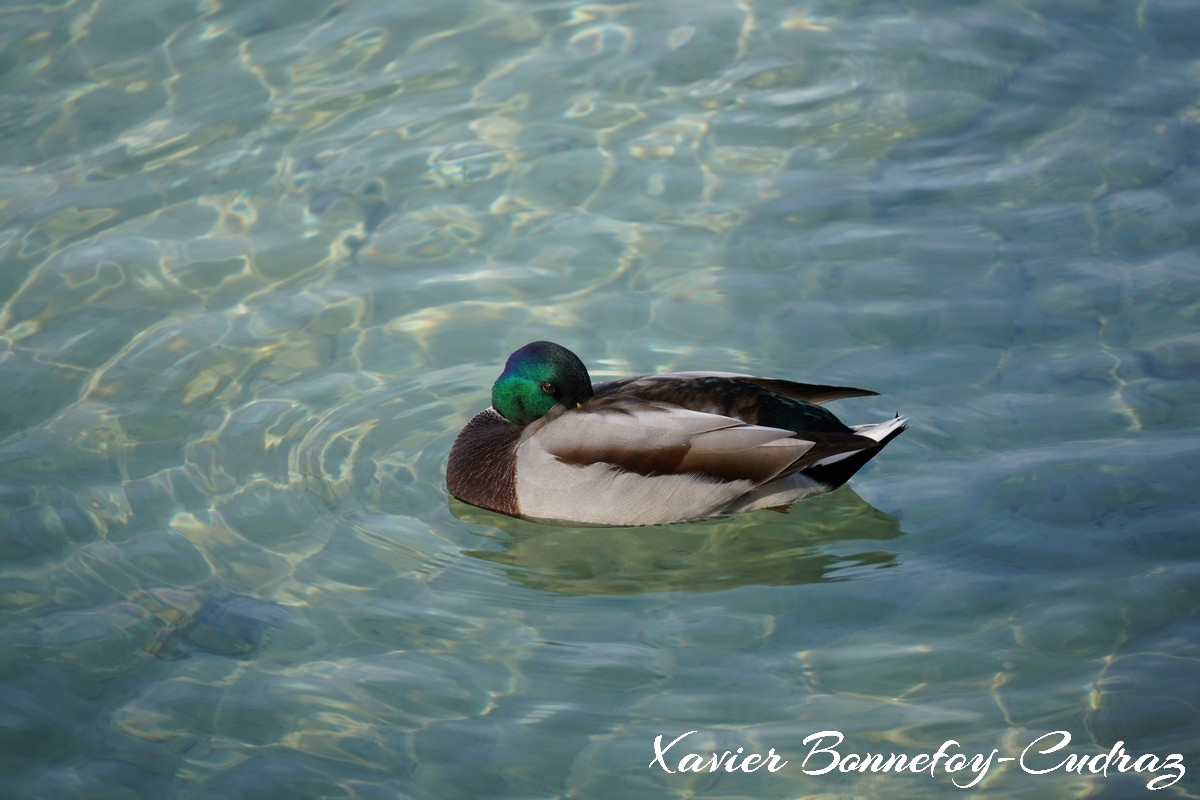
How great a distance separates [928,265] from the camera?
285 inches

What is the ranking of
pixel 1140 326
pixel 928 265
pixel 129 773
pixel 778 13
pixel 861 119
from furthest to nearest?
pixel 778 13
pixel 861 119
pixel 928 265
pixel 1140 326
pixel 129 773

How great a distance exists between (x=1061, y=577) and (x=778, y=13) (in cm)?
541

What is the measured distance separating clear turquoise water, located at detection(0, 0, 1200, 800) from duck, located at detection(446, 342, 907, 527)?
5.8 inches

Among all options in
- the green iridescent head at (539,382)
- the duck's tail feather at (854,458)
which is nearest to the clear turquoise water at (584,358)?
the duck's tail feather at (854,458)

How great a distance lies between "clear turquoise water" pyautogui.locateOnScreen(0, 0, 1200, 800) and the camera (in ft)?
15.6

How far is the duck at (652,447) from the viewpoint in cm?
569

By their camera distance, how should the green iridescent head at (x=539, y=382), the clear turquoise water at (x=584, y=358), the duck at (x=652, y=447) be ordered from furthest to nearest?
the green iridescent head at (x=539, y=382) → the duck at (x=652, y=447) → the clear turquoise water at (x=584, y=358)

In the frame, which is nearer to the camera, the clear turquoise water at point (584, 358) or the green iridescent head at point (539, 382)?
the clear turquoise water at point (584, 358)

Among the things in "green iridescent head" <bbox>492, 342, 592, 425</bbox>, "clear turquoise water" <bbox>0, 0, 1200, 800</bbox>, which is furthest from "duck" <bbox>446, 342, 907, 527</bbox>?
"clear turquoise water" <bbox>0, 0, 1200, 800</bbox>

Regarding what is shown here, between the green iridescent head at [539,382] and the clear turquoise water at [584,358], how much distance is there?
1.67 ft

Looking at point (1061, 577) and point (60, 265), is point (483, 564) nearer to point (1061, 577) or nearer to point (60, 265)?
point (1061, 577)

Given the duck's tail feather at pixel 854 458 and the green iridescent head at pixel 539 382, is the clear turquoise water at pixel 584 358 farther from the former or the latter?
the green iridescent head at pixel 539 382

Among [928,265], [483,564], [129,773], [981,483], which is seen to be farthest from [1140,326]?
[129,773]

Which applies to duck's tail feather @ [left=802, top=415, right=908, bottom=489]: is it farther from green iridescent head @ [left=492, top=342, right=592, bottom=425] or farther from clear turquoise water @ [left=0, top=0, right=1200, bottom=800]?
green iridescent head @ [left=492, top=342, right=592, bottom=425]
